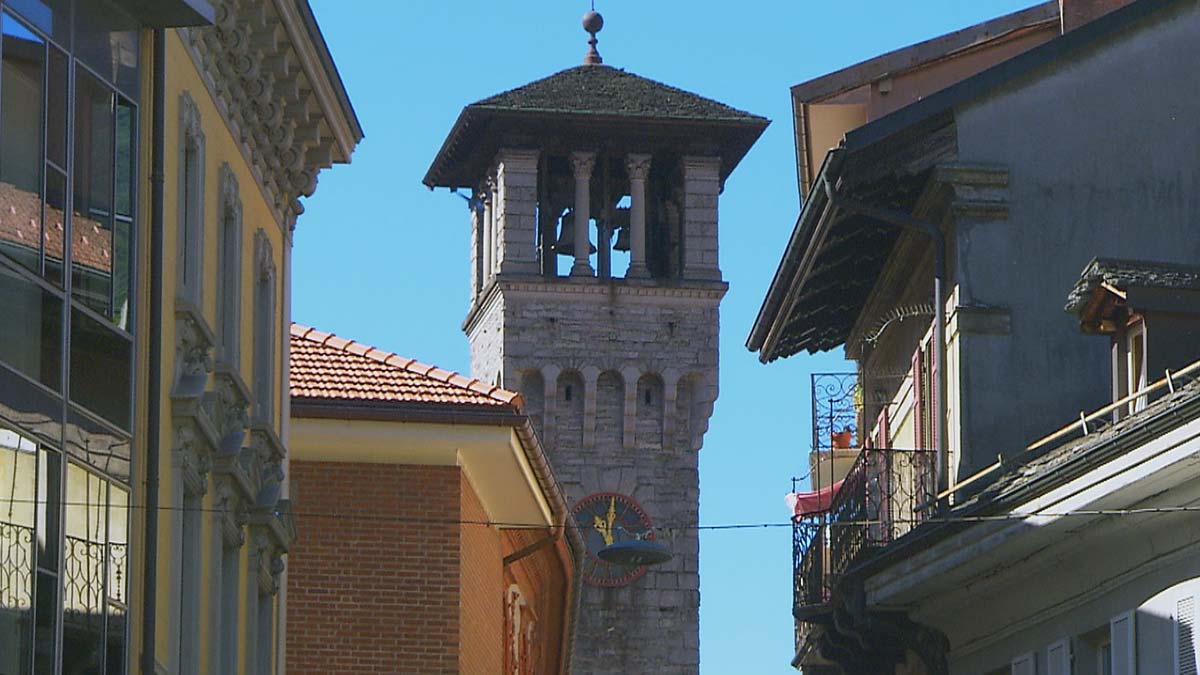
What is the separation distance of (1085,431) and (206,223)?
629 centimetres

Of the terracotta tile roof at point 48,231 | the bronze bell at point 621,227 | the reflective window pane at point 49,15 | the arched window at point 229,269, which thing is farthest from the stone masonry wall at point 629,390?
the reflective window pane at point 49,15

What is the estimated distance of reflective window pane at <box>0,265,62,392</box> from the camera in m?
18.3

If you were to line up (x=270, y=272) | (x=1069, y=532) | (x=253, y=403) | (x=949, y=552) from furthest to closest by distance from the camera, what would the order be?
(x=270, y=272) < (x=253, y=403) < (x=949, y=552) < (x=1069, y=532)

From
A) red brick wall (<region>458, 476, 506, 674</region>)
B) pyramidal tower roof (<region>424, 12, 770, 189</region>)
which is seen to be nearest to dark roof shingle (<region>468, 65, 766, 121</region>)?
pyramidal tower roof (<region>424, 12, 770, 189</region>)

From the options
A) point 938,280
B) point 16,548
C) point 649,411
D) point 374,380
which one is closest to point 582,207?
point 649,411

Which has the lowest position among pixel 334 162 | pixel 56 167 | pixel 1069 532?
pixel 1069 532

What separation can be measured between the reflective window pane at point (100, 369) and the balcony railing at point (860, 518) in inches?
289

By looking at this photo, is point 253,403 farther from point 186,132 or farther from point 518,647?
point 518,647

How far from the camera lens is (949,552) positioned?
23969mm

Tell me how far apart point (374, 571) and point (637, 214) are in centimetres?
5336

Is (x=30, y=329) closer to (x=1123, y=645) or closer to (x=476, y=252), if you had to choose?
(x=1123, y=645)

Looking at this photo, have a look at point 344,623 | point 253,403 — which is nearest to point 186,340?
point 253,403

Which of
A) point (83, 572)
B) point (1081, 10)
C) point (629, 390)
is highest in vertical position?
point (629, 390)

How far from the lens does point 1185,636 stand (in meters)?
20.5
